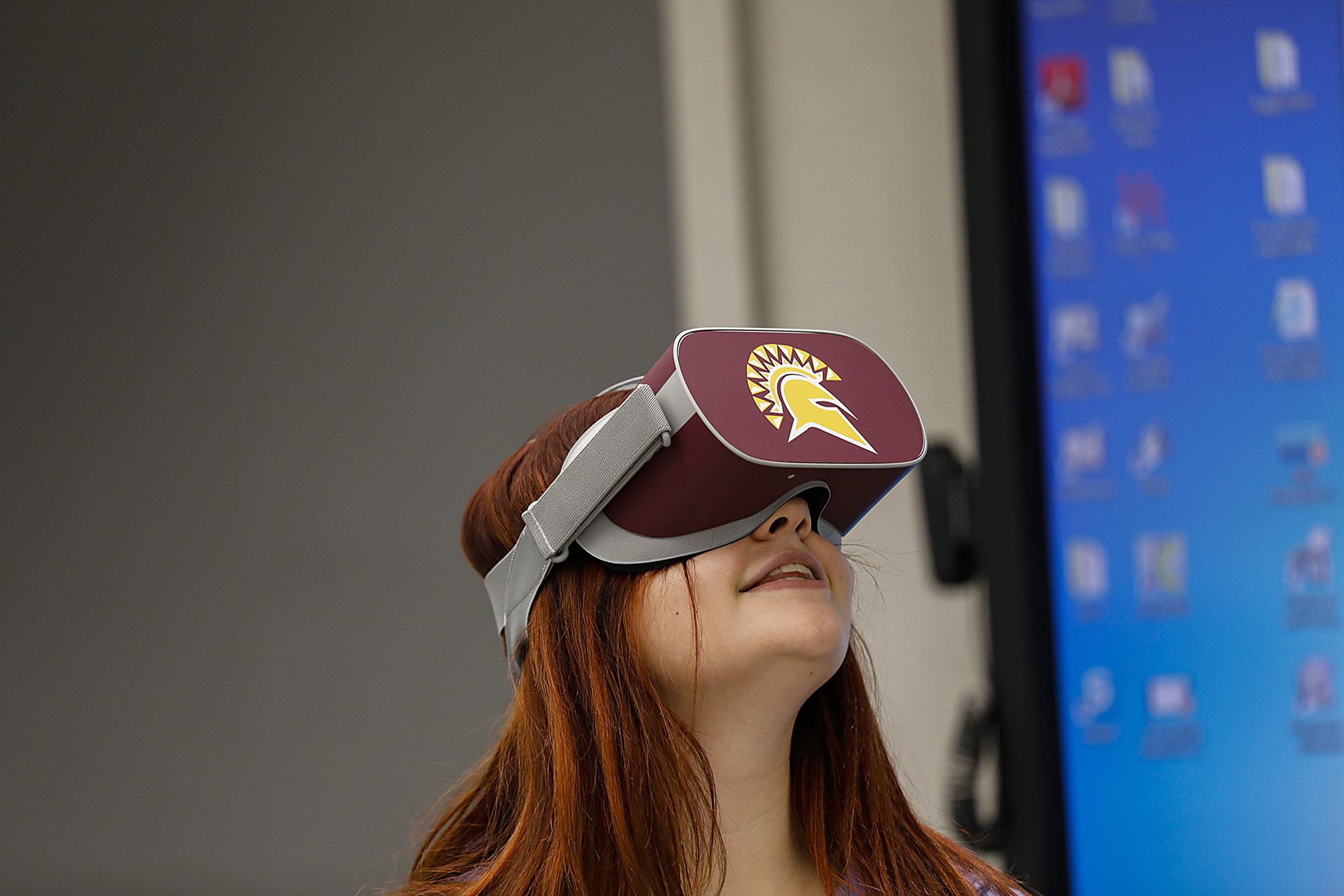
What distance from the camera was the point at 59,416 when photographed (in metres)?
1.74

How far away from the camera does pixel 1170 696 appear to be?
1546 millimetres

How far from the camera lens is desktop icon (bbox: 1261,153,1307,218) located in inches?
59.6

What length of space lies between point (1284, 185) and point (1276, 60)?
0.56 feet

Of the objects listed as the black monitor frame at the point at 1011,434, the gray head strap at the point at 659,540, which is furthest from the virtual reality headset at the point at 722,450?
the black monitor frame at the point at 1011,434

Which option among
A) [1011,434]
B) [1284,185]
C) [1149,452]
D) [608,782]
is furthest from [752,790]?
[1284,185]

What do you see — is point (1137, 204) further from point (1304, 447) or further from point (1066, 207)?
point (1304, 447)

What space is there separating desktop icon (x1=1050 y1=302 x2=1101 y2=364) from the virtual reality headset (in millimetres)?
723

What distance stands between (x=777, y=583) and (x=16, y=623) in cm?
138

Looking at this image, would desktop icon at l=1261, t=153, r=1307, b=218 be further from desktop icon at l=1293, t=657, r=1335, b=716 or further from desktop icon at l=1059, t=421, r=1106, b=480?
desktop icon at l=1293, t=657, r=1335, b=716

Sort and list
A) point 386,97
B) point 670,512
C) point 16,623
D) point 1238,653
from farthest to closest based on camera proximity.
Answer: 1. point 386,97
2. point 16,623
3. point 1238,653
4. point 670,512

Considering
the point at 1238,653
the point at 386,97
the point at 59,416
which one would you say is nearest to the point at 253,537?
the point at 59,416

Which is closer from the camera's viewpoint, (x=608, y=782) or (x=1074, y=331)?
(x=608, y=782)

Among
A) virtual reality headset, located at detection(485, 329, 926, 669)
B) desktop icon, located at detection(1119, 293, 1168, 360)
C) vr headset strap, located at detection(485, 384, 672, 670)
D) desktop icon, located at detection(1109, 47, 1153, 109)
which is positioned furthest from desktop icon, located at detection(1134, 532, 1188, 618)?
vr headset strap, located at detection(485, 384, 672, 670)

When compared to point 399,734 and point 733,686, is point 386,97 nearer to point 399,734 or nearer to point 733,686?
point 399,734
